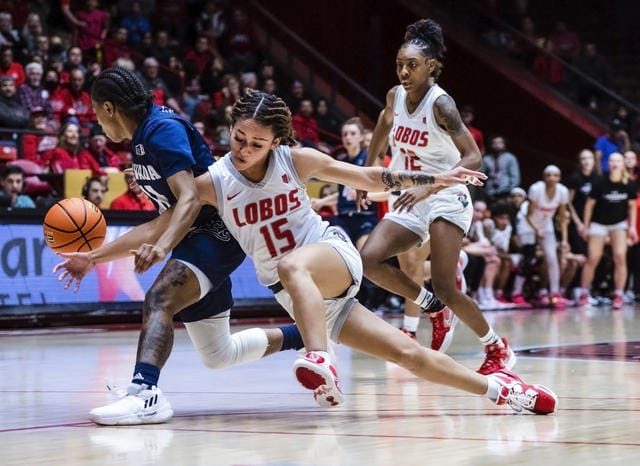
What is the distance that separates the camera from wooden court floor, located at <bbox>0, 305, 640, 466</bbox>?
4.29 m

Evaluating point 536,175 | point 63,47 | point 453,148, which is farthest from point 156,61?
point 453,148

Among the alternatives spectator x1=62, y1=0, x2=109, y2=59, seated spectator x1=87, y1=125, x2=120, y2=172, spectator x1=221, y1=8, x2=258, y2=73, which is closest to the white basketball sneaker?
seated spectator x1=87, y1=125, x2=120, y2=172

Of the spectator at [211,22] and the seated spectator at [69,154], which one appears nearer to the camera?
the seated spectator at [69,154]

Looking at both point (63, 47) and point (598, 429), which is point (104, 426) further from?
point (63, 47)

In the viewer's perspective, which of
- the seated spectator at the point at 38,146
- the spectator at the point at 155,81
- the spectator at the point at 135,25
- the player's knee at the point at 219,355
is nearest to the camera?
the player's knee at the point at 219,355

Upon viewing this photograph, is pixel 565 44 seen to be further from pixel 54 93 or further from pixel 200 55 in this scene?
pixel 54 93

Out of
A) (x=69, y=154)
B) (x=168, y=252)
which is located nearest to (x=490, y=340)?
(x=168, y=252)

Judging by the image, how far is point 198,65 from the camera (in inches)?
715

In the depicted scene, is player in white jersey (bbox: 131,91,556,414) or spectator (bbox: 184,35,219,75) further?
spectator (bbox: 184,35,219,75)

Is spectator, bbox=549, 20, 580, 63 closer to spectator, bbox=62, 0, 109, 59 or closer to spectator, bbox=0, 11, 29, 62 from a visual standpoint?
spectator, bbox=62, 0, 109, 59

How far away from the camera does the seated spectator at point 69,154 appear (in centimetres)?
1285

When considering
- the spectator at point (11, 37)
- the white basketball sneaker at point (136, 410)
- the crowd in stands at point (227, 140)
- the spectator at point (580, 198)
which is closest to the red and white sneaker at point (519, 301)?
the crowd in stands at point (227, 140)

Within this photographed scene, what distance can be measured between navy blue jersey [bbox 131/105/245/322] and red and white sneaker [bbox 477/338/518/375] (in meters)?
2.07

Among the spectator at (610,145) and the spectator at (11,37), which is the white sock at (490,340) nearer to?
the spectator at (11,37)
